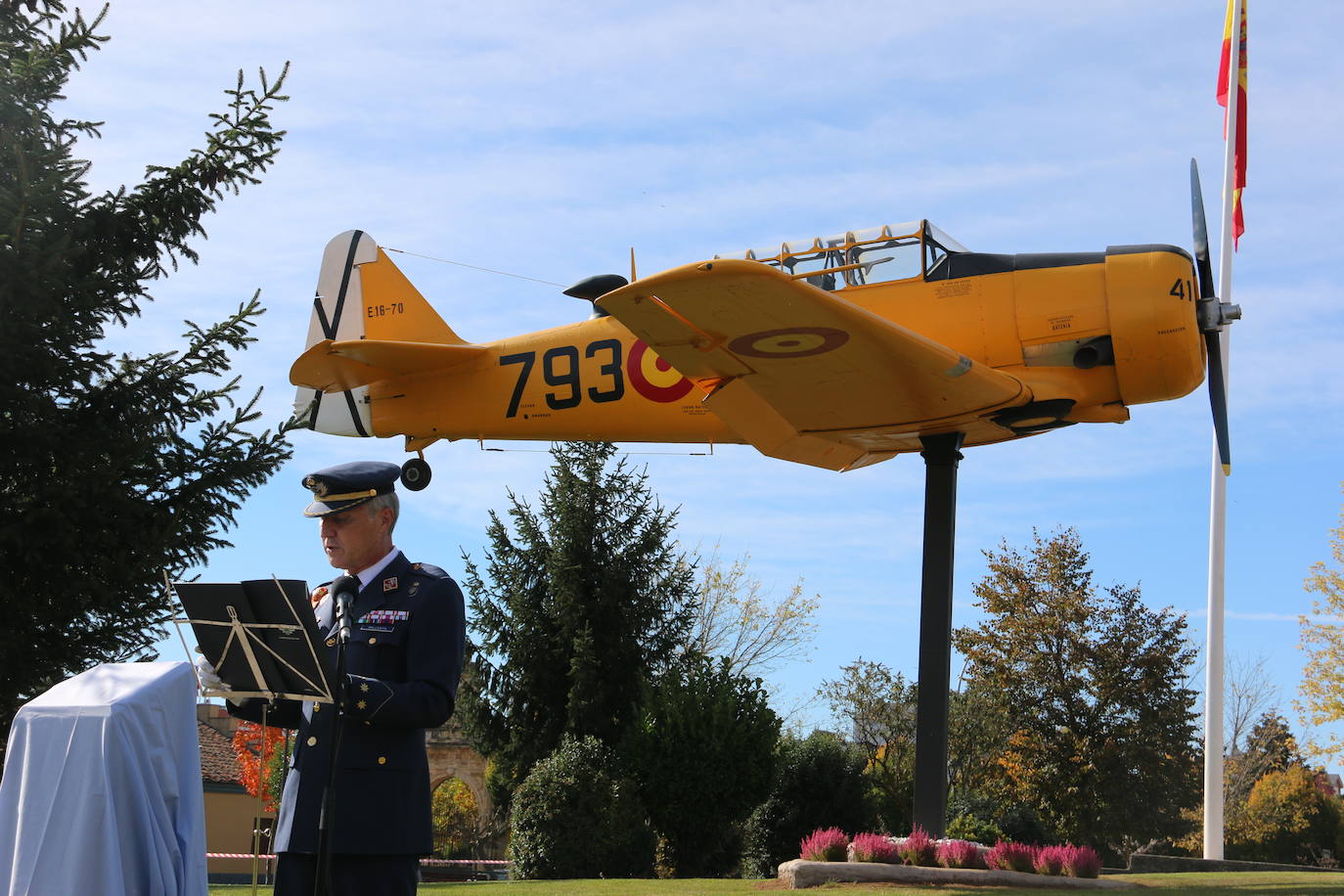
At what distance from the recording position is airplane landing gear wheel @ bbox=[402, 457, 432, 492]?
15113 millimetres

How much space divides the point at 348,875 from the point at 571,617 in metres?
20.5

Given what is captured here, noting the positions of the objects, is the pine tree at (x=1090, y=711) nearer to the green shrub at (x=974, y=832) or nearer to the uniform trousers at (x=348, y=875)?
the green shrub at (x=974, y=832)

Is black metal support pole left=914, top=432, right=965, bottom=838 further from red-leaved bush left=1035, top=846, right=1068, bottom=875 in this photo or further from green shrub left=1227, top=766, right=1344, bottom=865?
green shrub left=1227, top=766, right=1344, bottom=865

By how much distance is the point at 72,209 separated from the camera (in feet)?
34.3

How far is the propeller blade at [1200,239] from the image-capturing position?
1294cm

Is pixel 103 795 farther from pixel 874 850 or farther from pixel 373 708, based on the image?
pixel 874 850

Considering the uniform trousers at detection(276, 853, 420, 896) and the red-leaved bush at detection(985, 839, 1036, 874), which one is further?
the red-leaved bush at detection(985, 839, 1036, 874)

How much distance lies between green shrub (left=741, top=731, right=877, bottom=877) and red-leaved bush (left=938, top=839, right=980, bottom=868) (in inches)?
280

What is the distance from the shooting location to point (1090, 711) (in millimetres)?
25797

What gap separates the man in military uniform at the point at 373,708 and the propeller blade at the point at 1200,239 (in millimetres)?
10949

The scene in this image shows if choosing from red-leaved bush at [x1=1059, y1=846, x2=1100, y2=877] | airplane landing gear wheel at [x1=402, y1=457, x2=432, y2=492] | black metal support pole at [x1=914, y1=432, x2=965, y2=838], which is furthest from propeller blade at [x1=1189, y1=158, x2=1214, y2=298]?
airplane landing gear wheel at [x1=402, y1=457, x2=432, y2=492]

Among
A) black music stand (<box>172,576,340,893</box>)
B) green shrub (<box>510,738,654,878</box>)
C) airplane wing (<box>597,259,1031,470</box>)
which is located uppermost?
airplane wing (<box>597,259,1031,470</box>)

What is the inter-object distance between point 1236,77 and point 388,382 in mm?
18569

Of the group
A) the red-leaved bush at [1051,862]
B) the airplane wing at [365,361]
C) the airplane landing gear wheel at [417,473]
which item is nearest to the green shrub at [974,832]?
the red-leaved bush at [1051,862]
